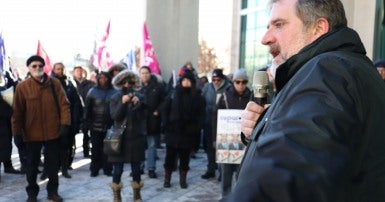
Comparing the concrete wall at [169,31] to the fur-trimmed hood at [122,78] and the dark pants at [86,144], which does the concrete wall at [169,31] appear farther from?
the fur-trimmed hood at [122,78]

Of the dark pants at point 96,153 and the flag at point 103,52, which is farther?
the flag at point 103,52

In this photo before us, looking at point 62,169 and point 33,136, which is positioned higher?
point 33,136

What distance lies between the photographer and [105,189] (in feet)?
23.6

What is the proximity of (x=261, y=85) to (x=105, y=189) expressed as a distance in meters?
5.11

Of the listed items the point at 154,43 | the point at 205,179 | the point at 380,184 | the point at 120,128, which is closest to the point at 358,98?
the point at 380,184

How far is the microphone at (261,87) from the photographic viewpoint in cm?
260

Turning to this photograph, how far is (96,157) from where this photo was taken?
8.23m

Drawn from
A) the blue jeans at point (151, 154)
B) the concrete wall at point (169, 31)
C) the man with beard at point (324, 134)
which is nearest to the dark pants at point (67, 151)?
the blue jeans at point (151, 154)

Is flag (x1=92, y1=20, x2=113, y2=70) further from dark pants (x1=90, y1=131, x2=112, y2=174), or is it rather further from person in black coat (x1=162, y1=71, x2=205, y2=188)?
person in black coat (x1=162, y1=71, x2=205, y2=188)

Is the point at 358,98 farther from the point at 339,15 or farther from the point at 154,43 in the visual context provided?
the point at 154,43

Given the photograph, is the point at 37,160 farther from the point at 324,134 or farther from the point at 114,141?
the point at 324,134

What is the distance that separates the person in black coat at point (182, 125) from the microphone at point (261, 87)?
15.4 ft

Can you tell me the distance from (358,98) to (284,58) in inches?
15.8

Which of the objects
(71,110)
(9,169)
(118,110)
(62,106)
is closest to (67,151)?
(71,110)
